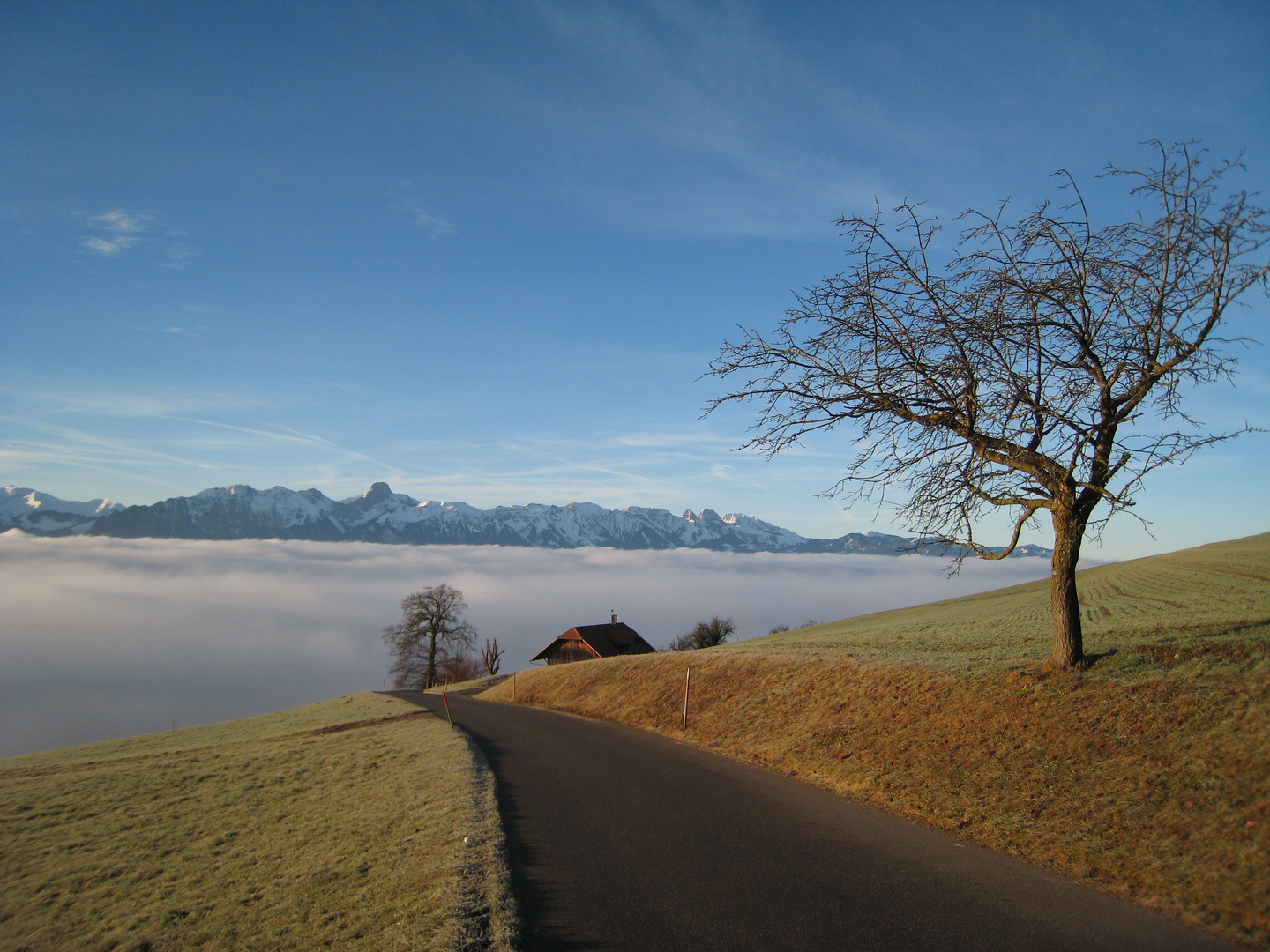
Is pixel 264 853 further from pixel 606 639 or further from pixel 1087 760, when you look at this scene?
pixel 606 639

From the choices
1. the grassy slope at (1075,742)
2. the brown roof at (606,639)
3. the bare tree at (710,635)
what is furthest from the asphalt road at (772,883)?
the bare tree at (710,635)

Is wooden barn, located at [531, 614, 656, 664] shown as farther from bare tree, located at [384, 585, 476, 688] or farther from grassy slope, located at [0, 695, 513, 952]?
grassy slope, located at [0, 695, 513, 952]

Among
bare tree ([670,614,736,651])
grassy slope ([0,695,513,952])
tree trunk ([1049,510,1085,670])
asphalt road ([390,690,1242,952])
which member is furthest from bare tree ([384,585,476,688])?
tree trunk ([1049,510,1085,670])

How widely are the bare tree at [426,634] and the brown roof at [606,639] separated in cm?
1157

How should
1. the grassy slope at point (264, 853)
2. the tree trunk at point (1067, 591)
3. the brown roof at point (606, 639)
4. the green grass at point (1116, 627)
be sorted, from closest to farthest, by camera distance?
the grassy slope at point (264, 853) < the tree trunk at point (1067, 591) < the green grass at point (1116, 627) < the brown roof at point (606, 639)

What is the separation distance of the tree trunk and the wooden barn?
2144 inches

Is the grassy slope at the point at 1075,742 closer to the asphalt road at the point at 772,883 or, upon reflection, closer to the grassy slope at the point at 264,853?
the asphalt road at the point at 772,883

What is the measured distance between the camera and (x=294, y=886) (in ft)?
A: 25.2

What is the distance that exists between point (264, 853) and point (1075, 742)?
11826 mm

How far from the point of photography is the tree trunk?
11102mm

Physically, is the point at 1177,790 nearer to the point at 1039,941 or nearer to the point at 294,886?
the point at 1039,941

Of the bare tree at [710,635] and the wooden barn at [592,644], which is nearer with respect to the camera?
the wooden barn at [592,644]

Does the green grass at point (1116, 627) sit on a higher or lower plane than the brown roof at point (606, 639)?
higher

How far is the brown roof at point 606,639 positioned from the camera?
2576 inches
